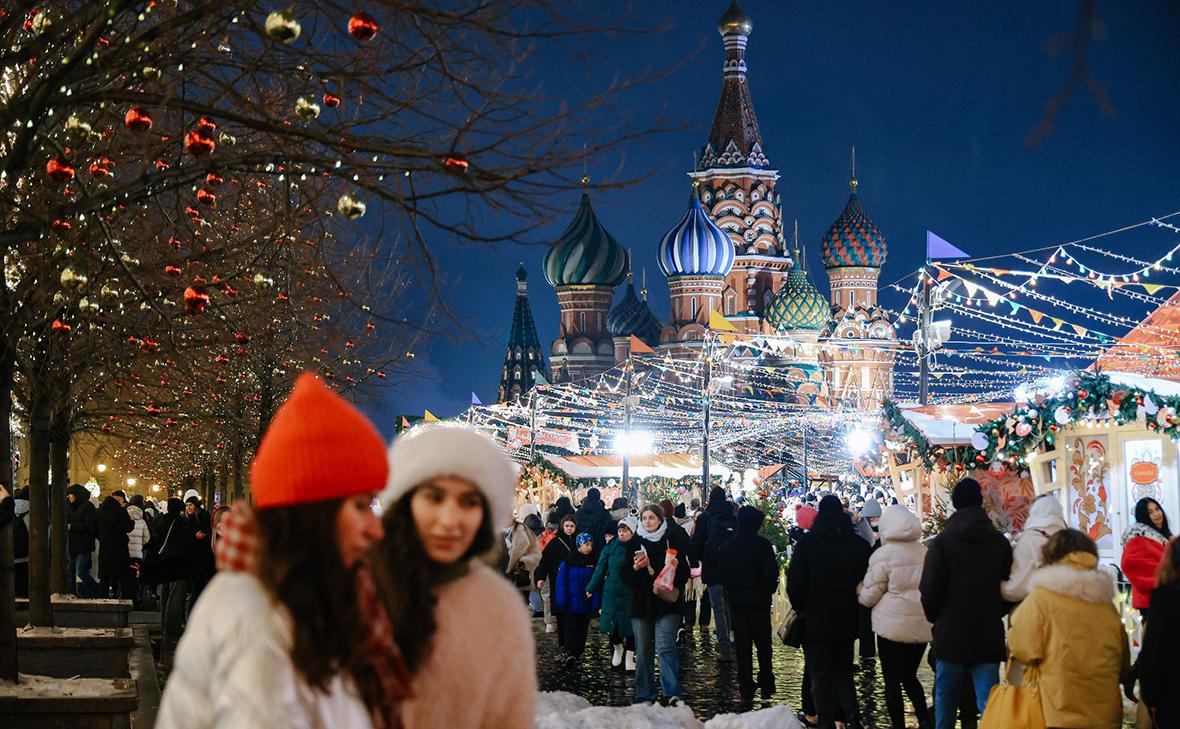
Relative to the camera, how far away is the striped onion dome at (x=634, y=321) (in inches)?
4363

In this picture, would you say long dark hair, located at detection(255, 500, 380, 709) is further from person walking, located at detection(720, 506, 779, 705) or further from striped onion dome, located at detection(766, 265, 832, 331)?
Result: striped onion dome, located at detection(766, 265, 832, 331)

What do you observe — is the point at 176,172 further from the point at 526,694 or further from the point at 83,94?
the point at 526,694

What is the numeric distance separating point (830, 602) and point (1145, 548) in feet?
6.82

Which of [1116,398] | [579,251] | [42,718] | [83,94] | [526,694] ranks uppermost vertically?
[579,251]

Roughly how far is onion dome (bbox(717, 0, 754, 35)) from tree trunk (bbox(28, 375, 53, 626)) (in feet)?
313

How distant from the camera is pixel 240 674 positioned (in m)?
2.95

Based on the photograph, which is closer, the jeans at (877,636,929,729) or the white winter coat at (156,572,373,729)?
the white winter coat at (156,572,373,729)

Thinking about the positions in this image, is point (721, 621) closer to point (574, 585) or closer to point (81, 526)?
point (574, 585)

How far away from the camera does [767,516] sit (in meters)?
22.6

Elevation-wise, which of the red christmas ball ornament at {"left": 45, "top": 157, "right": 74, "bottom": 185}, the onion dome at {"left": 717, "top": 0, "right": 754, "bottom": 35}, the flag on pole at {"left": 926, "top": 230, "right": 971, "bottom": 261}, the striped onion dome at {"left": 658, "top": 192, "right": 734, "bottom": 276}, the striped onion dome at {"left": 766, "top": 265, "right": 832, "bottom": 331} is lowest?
the red christmas ball ornament at {"left": 45, "top": 157, "right": 74, "bottom": 185}

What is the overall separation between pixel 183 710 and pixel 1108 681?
6.17m

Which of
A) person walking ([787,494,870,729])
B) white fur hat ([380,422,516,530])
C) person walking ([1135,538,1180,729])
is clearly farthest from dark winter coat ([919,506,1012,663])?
white fur hat ([380,422,516,530])

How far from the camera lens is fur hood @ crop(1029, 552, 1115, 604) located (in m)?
8.07

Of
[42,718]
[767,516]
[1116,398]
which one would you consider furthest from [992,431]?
[42,718]
